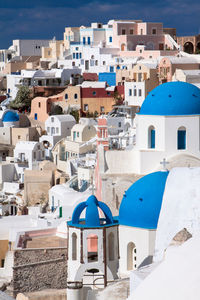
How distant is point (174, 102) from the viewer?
17.8m

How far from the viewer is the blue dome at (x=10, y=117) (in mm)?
40250

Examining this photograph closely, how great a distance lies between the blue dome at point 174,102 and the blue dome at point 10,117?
22938 mm

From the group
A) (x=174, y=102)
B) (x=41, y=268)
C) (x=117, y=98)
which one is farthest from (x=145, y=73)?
(x=41, y=268)

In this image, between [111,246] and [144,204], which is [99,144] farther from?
[111,246]

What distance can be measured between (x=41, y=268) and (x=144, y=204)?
11.5 ft

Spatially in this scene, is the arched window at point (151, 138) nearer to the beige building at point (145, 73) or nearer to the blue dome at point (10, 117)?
the beige building at point (145, 73)

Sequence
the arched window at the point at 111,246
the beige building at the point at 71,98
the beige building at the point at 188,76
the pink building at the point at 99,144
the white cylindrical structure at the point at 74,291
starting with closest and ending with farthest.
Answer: the white cylindrical structure at the point at 74,291 < the arched window at the point at 111,246 < the pink building at the point at 99,144 < the beige building at the point at 188,76 < the beige building at the point at 71,98

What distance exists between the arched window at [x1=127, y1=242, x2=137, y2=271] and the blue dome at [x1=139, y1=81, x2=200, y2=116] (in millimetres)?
4217

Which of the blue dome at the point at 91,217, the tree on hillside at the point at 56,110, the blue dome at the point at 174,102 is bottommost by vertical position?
the blue dome at the point at 91,217

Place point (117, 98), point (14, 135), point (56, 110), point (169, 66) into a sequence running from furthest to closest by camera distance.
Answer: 1. point (56, 110)
2. point (117, 98)
3. point (169, 66)
4. point (14, 135)

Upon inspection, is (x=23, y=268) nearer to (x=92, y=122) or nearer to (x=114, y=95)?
(x=92, y=122)

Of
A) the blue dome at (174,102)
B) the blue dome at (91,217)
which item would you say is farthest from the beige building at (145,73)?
the blue dome at (91,217)

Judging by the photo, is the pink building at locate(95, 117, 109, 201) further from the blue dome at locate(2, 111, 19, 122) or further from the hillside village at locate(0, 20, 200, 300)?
the blue dome at locate(2, 111, 19, 122)

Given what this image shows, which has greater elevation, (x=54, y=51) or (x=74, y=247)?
(x=54, y=51)
